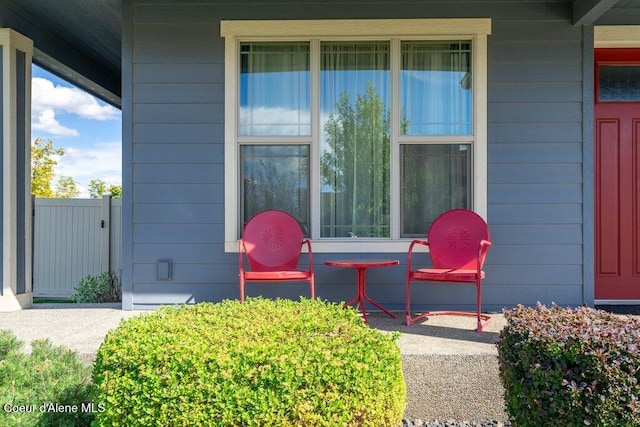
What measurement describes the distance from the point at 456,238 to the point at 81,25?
416 centimetres

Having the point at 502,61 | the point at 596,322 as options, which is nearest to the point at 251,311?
the point at 596,322

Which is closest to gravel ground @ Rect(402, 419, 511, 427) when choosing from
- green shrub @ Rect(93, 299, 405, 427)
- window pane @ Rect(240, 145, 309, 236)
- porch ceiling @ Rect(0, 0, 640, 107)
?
green shrub @ Rect(93, 299, 405, 427)

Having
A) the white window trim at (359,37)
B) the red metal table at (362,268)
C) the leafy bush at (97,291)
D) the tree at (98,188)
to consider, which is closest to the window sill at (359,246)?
the white window trim at (359,37)

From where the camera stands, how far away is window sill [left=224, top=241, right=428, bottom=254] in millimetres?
4070

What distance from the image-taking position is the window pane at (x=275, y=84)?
419cm

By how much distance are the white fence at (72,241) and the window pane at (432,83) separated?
420 cm

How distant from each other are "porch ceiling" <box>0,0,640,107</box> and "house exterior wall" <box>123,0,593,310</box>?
22 centimetres

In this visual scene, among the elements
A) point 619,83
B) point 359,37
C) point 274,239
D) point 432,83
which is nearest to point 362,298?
point 274,239

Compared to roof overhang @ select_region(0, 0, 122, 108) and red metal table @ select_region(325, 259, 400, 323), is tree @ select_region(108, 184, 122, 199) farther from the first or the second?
red metal table @ select_region(325, 259, 400, 323)

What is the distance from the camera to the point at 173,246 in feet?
13.5

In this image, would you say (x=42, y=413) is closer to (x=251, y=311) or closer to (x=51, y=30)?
(x=251, y=311)

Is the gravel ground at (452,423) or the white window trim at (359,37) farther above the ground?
the white window trim at (359,37)

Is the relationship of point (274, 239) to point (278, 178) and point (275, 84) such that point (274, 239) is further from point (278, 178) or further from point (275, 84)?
point (275, 84)

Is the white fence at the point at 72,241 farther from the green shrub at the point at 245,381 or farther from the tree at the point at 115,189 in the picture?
the tree at the point at 115,189
